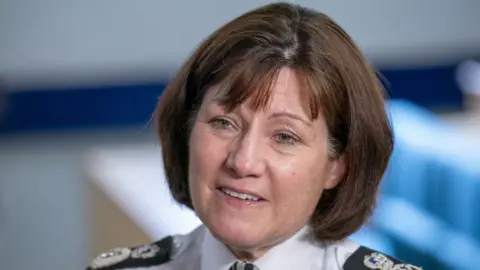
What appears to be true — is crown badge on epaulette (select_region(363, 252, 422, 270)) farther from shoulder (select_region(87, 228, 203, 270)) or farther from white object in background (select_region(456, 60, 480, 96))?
white object in background (select_region(456, 60, 480, 96))

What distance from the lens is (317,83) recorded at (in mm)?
1065

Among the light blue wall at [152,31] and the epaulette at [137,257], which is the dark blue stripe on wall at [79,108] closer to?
the light blue wall at [152,31]

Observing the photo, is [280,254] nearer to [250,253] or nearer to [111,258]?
[250,253]

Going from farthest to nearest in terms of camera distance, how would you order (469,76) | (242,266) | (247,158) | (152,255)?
(469,76) → (152,255) → (242,266) → (247,158)

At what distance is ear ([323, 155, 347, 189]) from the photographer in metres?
1.16

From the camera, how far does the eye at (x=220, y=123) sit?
1086mm

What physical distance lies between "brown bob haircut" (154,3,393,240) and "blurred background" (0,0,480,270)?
3.54 ft

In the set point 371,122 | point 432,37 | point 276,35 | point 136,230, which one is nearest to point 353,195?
point 371,122

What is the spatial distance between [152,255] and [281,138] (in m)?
0.41

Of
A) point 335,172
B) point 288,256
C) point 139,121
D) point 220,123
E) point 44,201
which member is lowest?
point 44,201

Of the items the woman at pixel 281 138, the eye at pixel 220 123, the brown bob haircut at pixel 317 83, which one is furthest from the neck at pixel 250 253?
the eye at pixel 220 123

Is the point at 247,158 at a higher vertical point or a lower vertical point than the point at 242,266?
higher

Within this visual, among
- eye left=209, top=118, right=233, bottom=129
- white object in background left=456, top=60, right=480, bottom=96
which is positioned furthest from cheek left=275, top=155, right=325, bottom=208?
white object in background left=456, top=60, right=480, bottom=96

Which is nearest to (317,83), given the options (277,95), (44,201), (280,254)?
(277,95)
